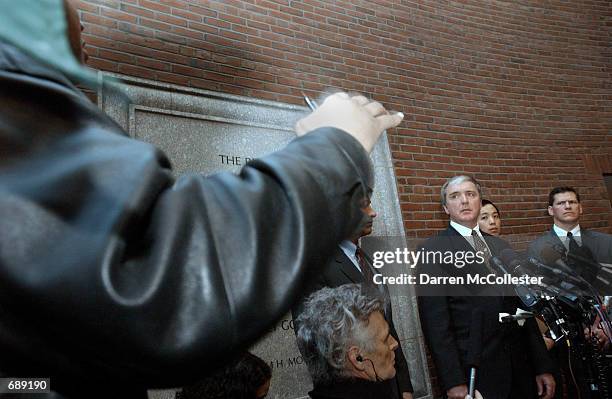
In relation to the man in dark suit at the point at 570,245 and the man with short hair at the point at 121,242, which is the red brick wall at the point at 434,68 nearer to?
the man in dark suit at the point at 570,245

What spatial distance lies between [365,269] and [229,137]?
4.83 feet

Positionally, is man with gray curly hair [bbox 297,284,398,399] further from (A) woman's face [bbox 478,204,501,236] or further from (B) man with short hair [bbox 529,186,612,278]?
(A) woman's face [bbox 478,204,501,236]

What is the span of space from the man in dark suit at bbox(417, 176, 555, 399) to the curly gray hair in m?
0.98

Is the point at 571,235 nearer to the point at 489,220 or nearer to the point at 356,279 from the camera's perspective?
the point at 489,220

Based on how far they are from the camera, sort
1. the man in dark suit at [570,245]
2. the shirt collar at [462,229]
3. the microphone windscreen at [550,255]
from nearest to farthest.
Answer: the microphone windscreen at [550,255] < the man in dark suit at [570,245] < the shirt collar at [462,229]

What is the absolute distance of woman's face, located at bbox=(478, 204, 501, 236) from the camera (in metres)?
4.22

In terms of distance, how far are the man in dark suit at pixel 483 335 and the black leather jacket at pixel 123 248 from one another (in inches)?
104

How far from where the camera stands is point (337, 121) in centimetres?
67

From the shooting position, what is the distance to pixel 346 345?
201cm

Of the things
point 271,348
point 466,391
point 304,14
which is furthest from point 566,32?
point 271,348

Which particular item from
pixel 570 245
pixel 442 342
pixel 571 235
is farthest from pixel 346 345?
pixel 571 235

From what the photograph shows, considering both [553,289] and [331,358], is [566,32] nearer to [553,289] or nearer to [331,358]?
[553,289]

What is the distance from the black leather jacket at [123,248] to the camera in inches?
18.9

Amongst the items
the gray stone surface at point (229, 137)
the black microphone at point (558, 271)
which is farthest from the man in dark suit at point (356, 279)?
the black microphone at point (558, 271)
